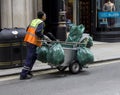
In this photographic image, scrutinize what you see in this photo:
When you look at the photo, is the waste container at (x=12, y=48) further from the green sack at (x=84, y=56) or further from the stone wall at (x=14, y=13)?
the stone wall at (x=14, y=13)

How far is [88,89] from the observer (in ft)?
30.3

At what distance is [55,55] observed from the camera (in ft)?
34.9

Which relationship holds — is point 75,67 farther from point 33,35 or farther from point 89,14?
point 89,14

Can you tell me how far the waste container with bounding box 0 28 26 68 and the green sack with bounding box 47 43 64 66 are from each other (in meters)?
1.60

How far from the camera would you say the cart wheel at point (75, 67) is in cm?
1126

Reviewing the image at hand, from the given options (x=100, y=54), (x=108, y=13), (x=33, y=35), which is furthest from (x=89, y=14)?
(x=33, y=35)

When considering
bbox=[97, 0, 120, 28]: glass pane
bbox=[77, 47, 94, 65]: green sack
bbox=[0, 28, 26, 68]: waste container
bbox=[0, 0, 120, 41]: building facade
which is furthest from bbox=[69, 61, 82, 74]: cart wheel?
bbox=[97, 0, 120, 28]: glass pane

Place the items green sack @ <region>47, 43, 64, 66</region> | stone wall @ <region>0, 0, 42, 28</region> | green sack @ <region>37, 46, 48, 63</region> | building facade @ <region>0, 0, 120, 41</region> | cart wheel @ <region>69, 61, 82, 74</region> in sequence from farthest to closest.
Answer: building facade @ <region>0, 0, 120, 41</region> < stone wall @ <region>0, 0, 42, 28</region> < cart wheel @ <region>69, 61, 82, 74</region> < green sack @ <region>37, 46, 48, 63</region> < green sack @ <region>47, 43, 64, 66</region>

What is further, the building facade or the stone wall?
the building facade

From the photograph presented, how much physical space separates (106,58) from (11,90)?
5.43m

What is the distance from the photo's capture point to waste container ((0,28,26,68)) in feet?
38.9

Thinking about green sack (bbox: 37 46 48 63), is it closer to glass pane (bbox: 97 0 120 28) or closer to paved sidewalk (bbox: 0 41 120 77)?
paved sidewalk (bbox: 0 41 120 77)

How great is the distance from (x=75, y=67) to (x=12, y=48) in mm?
1910

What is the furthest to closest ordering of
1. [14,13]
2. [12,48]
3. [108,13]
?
[108,13] < [14,13] < [12,48]
